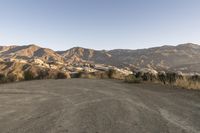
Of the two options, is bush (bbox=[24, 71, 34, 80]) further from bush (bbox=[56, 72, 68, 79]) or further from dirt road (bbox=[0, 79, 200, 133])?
dirt road (bbox=[0, 79, 200, 133])

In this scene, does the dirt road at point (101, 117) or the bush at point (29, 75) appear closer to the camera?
the dirt road at point (101, 117)

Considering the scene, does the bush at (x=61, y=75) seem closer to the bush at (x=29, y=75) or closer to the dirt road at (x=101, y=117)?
the bush at (x=29, y=75)

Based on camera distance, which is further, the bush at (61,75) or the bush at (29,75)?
the bush at (61,75)

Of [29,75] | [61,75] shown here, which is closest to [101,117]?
[29,75]

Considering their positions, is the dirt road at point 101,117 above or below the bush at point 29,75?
below

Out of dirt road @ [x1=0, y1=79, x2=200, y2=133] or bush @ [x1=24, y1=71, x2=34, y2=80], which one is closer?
dirt road @ [x1=0, y1=79, x2=200, y2=133]

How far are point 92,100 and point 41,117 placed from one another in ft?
9.28

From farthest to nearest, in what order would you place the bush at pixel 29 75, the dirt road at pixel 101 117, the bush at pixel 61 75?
the bush at pixel 61 75, the bush at pixel 29 75, the dirt road at pixel 101 117

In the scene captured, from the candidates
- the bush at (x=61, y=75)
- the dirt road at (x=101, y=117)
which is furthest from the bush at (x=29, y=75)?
the dirt road at (x=101, y=117)

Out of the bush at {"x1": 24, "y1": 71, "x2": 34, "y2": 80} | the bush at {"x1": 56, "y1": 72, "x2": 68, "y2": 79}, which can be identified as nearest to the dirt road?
the bush at {"x1": 24, "y1": 71, "x2": 34, "y2": 80}

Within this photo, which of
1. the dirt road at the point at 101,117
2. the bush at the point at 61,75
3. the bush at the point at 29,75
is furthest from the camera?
the bush at the point at 61,75

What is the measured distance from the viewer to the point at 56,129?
5215 mm

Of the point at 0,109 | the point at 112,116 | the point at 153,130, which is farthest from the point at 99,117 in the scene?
the point at 0,109

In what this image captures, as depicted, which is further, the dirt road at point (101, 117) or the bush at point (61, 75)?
the bush at point (61, 75)
